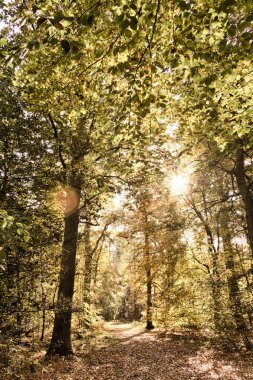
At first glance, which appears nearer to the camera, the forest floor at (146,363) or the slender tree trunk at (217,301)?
the forest floor at (146,363)

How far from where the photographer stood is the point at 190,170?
13.0 m

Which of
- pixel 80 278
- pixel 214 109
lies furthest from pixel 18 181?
pixel 80 278

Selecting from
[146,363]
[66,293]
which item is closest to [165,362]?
[146,363]

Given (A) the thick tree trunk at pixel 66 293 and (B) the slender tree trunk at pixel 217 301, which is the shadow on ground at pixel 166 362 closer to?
(A) the thick tree trunk at pixel 66 293

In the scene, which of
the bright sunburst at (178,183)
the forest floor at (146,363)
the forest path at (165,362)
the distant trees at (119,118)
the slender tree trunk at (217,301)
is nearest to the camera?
the distant trees at (119,118)

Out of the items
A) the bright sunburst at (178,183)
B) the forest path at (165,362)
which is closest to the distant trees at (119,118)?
the bright sunburst at (178,183)

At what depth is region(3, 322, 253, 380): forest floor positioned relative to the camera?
9.22 meters

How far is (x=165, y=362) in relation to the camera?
1145 centimetres

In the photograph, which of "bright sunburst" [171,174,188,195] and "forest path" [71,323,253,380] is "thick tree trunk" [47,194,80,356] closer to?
"forest path" [71,323,253,380]

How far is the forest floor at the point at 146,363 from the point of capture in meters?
9.22

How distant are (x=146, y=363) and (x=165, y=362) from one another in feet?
2.48

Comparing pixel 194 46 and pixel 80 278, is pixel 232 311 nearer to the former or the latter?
pixel 194 46

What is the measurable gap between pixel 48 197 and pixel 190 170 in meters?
6.68

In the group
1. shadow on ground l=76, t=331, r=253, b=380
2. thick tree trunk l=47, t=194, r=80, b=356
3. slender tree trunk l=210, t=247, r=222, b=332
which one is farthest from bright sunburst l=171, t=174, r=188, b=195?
shadow on ground l=76, t=331, r=253, b=380
